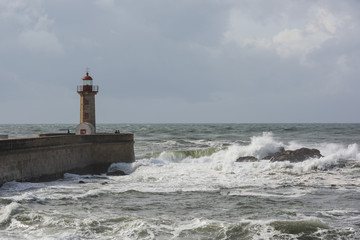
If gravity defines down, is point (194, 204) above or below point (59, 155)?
below

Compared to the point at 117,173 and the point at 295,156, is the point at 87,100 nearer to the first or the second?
the point at 117,173

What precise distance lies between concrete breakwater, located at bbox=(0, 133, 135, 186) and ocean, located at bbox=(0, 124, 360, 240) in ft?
1.27

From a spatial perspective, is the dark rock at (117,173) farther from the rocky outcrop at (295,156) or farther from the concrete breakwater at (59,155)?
the rocky outcrop at (295,156)

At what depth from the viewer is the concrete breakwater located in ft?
42.6

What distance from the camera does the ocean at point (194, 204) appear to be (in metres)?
8.11

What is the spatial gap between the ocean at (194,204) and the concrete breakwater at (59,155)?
1.27 ft

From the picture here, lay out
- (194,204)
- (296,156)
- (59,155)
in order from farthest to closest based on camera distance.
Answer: (296,156) → (59,155) → (194,204)

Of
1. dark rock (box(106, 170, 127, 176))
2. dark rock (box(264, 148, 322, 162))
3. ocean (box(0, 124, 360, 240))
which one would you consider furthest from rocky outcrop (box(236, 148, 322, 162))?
dark rock (box(106, 170, 127, 176))

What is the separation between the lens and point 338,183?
13.7 m

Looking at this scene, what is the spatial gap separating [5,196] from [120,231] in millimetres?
4633

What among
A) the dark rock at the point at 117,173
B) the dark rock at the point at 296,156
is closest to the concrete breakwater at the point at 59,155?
the dark rock at the point at 117,173

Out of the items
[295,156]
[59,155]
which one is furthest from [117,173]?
[295,156]

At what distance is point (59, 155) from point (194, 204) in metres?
6.48

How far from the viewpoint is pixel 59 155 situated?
1527 centimetres
